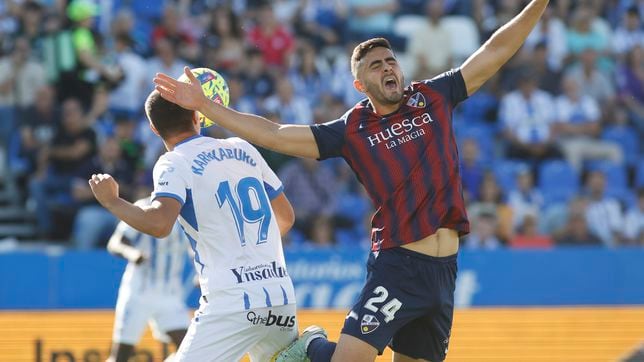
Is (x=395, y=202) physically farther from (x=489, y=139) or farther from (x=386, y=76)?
(x=489, y=139)

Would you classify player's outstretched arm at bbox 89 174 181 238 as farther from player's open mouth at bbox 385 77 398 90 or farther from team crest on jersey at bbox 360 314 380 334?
player's open mouth at bbox 385 77 398 90

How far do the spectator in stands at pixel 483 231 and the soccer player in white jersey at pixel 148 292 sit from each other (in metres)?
6.04

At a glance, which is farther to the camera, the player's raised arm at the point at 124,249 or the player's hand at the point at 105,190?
the player's raised arm at the point at 124,249

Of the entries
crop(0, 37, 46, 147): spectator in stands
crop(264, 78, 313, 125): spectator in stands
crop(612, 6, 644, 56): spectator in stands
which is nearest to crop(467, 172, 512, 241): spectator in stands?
crop(264, 78, 313, 125): spectator in stands

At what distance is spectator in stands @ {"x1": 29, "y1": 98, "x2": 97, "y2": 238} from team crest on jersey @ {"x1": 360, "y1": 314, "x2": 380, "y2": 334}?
8356 millimetres

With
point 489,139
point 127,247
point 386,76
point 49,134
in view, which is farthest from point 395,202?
point 489,139

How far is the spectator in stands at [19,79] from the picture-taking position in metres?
14.5

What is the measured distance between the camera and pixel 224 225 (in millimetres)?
5816

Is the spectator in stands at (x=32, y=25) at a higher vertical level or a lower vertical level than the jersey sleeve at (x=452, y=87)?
higher

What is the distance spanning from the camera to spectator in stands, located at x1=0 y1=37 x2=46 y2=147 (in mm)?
14547


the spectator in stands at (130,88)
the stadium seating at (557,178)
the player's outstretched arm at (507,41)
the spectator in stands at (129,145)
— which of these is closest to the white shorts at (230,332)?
the player's outstretched arm at (507,41)

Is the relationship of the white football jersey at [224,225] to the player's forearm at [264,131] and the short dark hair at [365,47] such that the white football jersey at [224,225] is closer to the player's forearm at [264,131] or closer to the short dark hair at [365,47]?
the player's forearm at [264,131]

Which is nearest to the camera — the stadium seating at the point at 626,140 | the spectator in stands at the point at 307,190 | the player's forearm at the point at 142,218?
the player's forearm at the point at 142,218

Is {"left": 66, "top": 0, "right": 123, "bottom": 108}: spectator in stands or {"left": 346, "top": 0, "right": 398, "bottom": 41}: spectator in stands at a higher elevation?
{"left": 346, "top": 0, "right": 398, "bottom": 41}: spectator in stands
